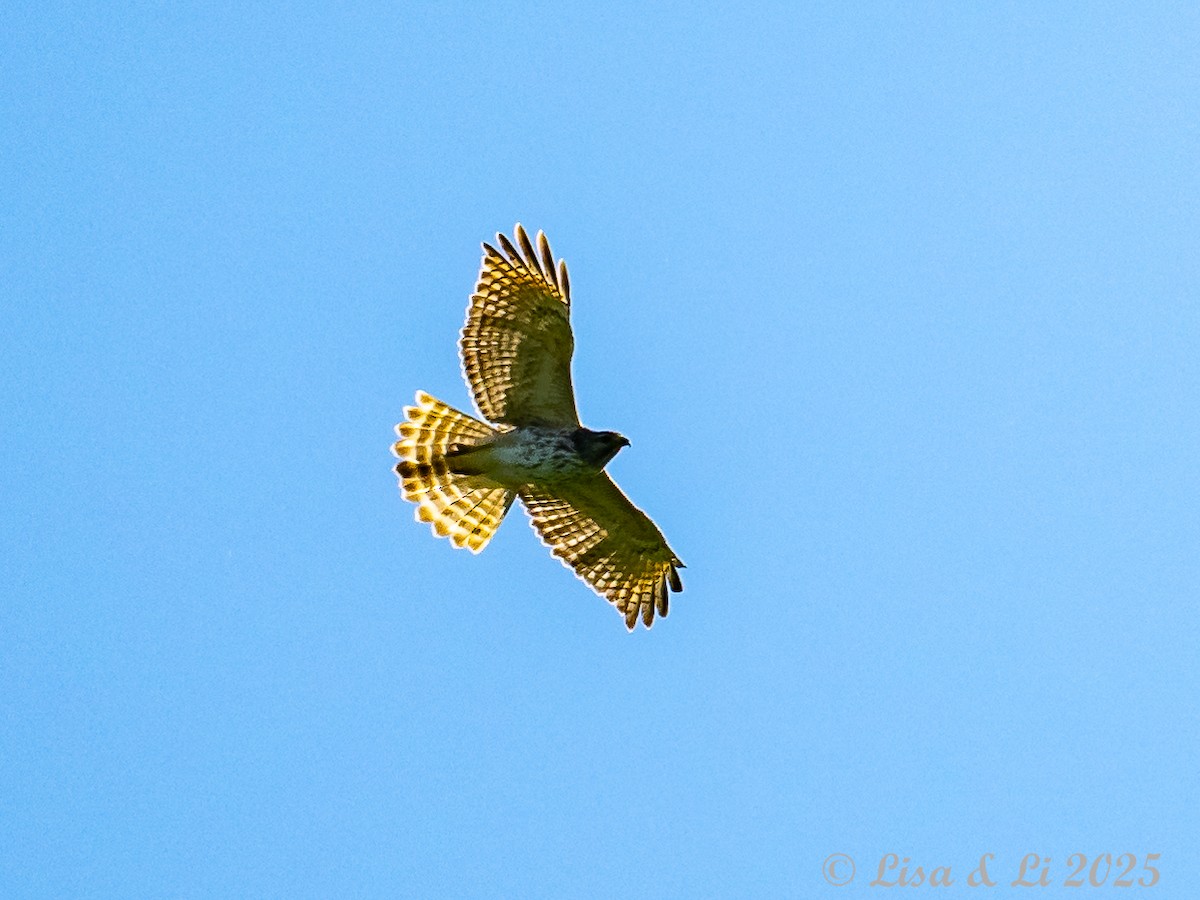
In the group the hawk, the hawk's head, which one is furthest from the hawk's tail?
the hawk's head

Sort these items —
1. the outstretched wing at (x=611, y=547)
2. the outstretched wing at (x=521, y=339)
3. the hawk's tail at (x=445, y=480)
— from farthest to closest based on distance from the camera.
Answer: the outstretched wing at (x=611, y=547)
the hawk's tail at (x=445, y=480)
the outstretched wing at (x=521, y=339)

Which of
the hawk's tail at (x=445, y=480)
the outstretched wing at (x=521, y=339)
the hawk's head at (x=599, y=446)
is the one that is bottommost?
the hawk's tail at (x=445, y=480)

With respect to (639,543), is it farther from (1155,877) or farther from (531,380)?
(1155,877)

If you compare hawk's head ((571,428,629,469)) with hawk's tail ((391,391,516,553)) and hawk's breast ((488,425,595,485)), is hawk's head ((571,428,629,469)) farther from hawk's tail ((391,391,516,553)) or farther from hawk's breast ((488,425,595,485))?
hawk's tail ((391,391,516,553))

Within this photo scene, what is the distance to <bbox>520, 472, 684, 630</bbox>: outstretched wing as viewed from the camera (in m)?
17.5

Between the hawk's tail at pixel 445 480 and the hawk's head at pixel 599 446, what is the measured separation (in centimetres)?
84

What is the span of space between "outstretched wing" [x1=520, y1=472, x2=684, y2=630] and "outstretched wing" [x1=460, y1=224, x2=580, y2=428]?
88cm

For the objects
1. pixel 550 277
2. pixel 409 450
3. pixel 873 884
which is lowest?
pixel 873 884

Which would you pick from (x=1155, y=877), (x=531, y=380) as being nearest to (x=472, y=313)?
(x=531, y=380)

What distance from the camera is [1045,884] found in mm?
17078

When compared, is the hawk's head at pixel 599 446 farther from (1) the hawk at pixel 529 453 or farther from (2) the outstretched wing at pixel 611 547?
(2) the outstretched wing at pixel 611 547

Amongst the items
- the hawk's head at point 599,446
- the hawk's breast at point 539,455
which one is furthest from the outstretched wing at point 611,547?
the hawk's head at point 599,446

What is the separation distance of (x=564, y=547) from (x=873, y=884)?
3972mm

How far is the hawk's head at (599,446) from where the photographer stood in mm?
16500
